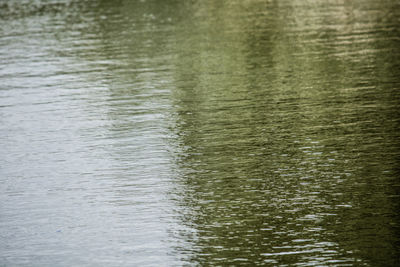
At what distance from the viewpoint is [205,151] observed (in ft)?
38.5

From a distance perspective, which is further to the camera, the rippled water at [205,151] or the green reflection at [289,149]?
the rippled water at [205,151]

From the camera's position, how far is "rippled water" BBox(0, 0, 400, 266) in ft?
27.0

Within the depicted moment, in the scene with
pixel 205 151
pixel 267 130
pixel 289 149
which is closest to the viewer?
pixel 289 149

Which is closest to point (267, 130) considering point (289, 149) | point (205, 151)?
point (289, 149)

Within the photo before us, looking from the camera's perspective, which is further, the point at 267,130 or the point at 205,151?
the point at 267,130

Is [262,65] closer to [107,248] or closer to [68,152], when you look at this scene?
[68,152]

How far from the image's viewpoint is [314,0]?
117 ft

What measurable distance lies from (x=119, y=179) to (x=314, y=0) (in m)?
27.0

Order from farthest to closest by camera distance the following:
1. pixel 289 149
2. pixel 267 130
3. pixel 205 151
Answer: pixel 267 130
pixel 205 151
pixel 289 149

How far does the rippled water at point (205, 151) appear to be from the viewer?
8.24 meters

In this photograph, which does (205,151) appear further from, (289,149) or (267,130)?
(267,130)

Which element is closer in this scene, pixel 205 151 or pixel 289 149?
pixel 289 149

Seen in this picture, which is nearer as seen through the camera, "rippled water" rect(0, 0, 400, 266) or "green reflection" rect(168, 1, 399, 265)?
"green reflection" rect(168, 1, 399, 265)

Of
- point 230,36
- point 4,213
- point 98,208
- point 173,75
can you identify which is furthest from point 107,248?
point 230,36
